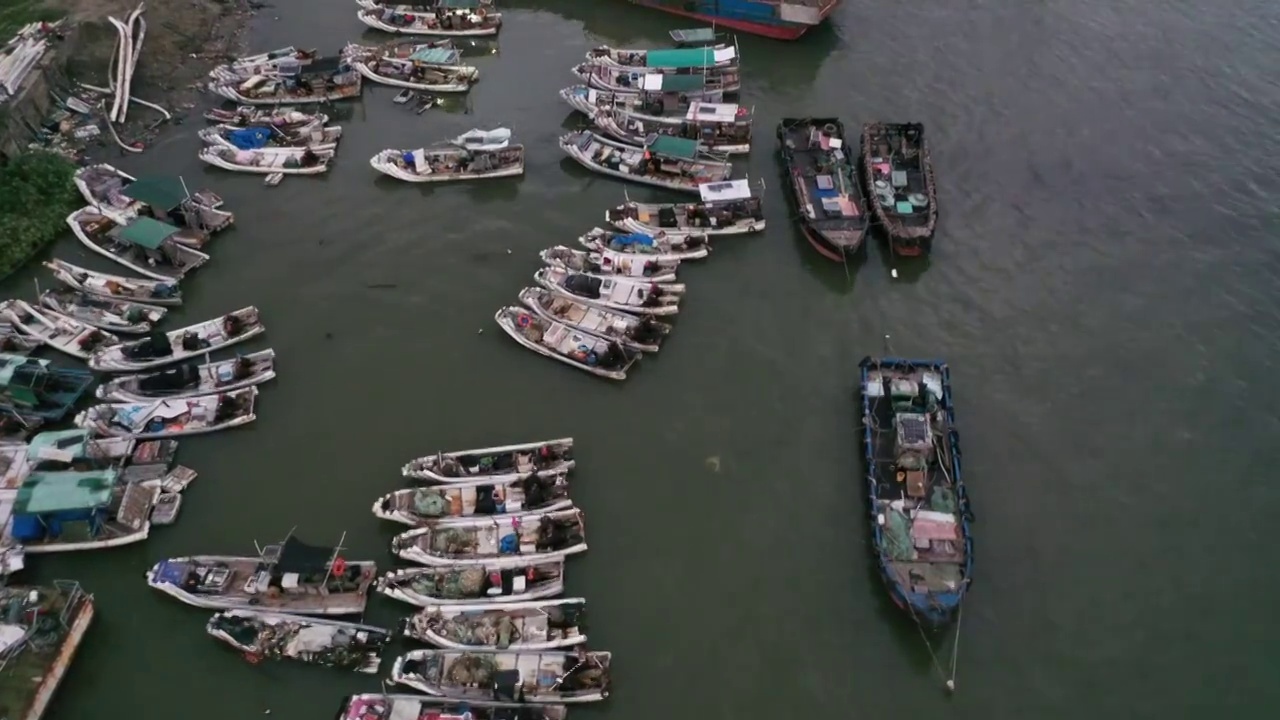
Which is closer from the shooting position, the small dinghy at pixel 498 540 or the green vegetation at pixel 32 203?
the small dinghy at pixel 498 540

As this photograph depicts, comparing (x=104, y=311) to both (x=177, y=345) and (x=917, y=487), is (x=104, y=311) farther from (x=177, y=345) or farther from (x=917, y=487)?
(x=917, y=487)

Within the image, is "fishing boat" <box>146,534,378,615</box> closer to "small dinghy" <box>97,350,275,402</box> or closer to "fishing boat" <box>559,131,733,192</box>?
"small dinghy" <box>97,350,275,402</box>

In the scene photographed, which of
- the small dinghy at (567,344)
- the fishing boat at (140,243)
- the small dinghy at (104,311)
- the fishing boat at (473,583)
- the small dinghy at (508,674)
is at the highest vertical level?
the fishing boat at (140,243)

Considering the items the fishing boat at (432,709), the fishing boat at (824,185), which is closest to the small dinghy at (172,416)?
the fishing boat at (432,709)

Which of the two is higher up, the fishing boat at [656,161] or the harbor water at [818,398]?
the fishing boat at [656,161]

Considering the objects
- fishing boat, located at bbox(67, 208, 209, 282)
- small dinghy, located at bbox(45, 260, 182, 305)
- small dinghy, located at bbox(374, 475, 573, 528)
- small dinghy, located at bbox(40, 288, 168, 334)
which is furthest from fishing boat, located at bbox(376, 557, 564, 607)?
fishing boat, located at bbox(67, 208, 209, 282)

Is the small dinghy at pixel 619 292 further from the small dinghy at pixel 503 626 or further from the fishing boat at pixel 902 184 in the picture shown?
the small dinghy at pixel 503 626

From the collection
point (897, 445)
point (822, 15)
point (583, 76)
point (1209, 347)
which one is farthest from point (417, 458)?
point (822, 15)
